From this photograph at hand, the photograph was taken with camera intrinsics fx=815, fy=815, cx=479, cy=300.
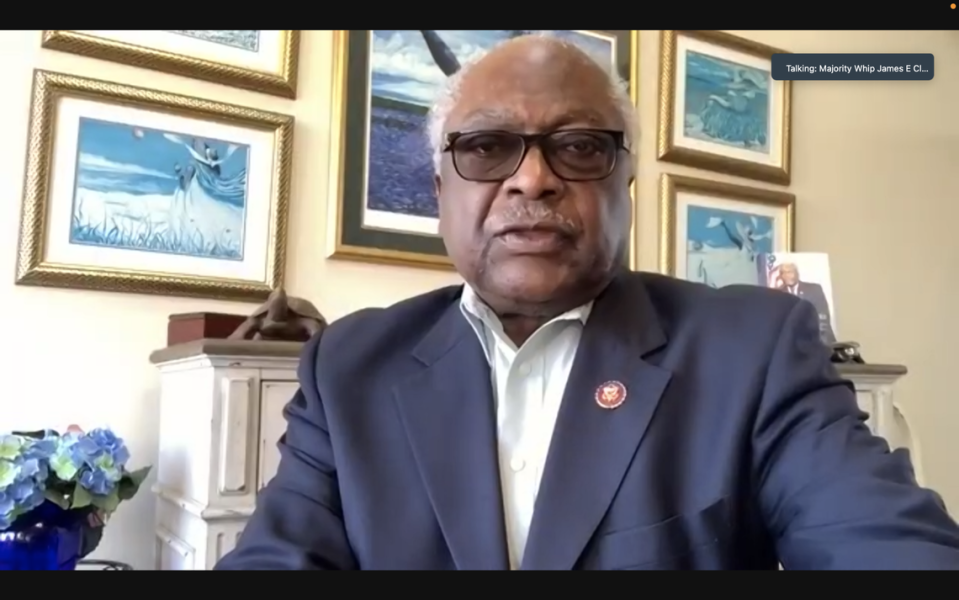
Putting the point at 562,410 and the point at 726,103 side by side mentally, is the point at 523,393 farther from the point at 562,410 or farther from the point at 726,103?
the point at 726,103

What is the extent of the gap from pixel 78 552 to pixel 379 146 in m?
0.99

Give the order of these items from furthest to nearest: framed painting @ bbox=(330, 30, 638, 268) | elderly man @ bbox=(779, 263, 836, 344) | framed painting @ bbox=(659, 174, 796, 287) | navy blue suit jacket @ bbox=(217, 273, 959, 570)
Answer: framed painting @ bbox=(659, 174, 796, 287) → elderly man @ bbox=(779, 263, 836, 344) → framed painting @ bbox=(330, 30, 638, 268) → navy blue suit jacket @ bbox=(217, 273, 959, 570)

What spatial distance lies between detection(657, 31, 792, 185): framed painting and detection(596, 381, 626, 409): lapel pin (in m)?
1.42

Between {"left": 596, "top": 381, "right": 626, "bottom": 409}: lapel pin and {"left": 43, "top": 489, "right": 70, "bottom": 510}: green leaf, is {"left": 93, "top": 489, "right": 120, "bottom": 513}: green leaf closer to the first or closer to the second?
{"left": 43, "top": 489, "right": 70, "bottom": 510}: green leaf

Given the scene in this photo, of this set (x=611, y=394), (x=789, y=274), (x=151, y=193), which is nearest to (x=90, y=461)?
(x=151, y=193)

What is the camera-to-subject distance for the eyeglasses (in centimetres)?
91

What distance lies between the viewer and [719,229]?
2197 mm

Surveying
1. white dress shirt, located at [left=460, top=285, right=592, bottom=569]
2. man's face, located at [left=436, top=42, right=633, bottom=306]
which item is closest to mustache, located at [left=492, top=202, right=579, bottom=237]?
man's face, located at [left=436, top=42, right=633, bottom=306]

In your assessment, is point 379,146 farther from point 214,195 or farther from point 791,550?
point 791,550

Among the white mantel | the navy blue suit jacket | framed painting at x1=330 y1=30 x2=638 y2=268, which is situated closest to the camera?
the navy blue suit jacket

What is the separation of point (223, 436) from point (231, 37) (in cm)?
86

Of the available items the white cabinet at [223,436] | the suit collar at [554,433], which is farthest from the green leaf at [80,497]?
the suit collar at [554,433]

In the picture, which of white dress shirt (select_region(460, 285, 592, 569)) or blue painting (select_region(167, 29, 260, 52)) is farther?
blue painting (select_region(167, 29, 260, 52))

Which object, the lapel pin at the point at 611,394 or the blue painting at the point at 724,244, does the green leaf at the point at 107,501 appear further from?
the blue painting at the point at 724,244
